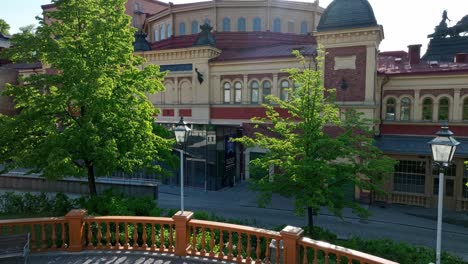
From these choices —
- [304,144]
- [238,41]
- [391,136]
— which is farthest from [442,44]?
[304,144]

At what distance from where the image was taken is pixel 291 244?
6941 millimetres

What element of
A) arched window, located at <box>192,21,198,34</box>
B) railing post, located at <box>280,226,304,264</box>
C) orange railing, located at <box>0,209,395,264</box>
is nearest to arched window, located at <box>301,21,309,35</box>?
arched window, located at <box>192,21,198,34</box>

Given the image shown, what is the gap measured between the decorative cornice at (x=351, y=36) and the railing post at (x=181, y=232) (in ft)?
50.0

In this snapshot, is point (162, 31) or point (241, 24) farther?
point (162, 31)

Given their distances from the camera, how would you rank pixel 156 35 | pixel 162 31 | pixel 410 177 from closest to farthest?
pixel 410 177, pixel 162 31, pixel 156 35

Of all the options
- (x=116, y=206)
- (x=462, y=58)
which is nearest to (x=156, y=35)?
(x=462, y=58)

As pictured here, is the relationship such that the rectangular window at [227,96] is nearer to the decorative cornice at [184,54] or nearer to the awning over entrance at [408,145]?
the decorative cornice at [184,54]

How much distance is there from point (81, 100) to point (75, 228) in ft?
12.8

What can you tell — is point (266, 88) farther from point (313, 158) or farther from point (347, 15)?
point (313, 158)

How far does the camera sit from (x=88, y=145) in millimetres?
10219

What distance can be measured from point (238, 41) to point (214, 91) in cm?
719

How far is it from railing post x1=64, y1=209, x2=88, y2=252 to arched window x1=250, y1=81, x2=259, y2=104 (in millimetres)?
16164

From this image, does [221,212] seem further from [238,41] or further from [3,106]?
[3,106]

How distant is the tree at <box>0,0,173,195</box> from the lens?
1030 cm
